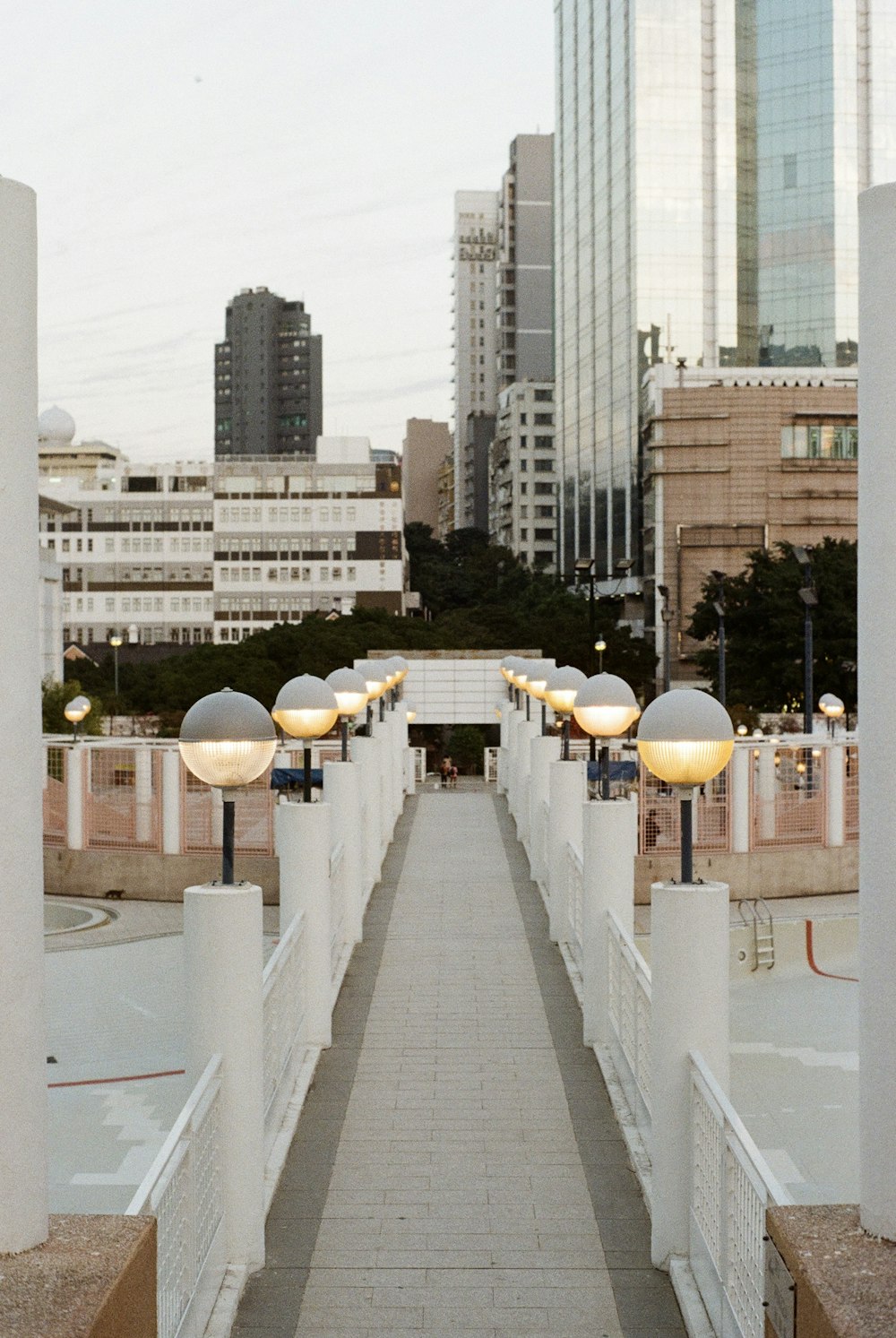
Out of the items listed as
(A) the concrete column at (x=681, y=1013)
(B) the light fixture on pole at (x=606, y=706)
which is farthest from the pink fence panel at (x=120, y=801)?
(A) the concrete column at (x=681, y=1013)

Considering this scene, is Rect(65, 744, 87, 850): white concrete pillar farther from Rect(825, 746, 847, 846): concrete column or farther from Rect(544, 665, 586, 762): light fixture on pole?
Rect(825, 746, 847, 846): concrete column

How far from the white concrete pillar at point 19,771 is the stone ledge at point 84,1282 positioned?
0.35ft

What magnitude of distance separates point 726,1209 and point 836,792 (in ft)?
51.4

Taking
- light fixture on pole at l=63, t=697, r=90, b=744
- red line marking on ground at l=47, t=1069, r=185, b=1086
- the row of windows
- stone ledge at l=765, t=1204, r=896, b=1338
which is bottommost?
red line marking on ground at l=47, t=1069, r=185, b=1086

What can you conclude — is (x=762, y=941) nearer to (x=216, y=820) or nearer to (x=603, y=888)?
(x=216, y=820)

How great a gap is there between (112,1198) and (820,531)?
77836 mm

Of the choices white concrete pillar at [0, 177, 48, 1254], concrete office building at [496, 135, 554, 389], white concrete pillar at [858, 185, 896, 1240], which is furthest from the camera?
concrete office building at [496, 135, 554, 389]

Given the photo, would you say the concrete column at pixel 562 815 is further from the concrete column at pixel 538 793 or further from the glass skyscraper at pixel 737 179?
the glass skyscraper at pixel 737 179

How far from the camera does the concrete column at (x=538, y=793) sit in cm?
1597

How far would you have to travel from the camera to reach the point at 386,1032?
10.2 meters

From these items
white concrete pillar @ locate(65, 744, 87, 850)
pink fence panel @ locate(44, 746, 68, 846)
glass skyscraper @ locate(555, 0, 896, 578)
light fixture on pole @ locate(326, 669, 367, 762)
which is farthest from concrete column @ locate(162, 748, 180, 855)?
glass skyscraper @ locate(555, 0, 896, 578)

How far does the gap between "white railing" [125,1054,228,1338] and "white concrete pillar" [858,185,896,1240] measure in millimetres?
2074

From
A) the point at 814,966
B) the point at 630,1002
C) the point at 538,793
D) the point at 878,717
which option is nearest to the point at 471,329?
the point at 814,966

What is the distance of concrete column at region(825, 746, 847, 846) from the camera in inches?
798
